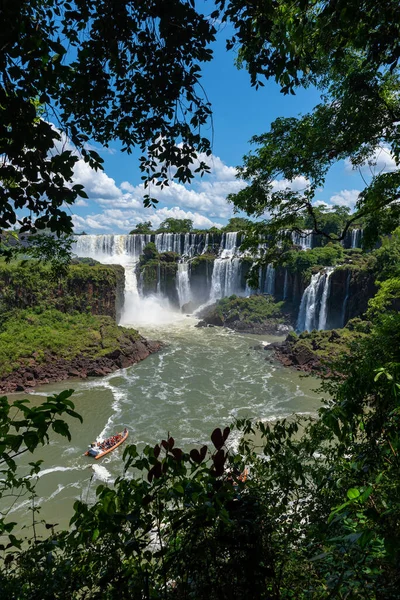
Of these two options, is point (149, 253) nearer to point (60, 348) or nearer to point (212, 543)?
point (60, 348)

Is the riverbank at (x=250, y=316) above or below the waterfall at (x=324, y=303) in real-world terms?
below

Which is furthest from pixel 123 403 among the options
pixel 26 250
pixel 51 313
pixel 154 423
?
pixel 26 250

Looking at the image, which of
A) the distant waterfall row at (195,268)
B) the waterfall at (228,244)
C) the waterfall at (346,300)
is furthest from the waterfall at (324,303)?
the waterfall at (228,244)

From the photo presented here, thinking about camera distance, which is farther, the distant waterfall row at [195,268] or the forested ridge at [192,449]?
the distant waterfall row at [195,268]

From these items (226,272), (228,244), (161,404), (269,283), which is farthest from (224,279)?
(161,404)

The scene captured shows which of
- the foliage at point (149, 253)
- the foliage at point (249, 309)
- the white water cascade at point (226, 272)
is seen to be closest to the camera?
the foliage at point (249, 309)

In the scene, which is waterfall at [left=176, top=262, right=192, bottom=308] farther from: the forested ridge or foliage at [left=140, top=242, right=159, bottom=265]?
the forested ridge

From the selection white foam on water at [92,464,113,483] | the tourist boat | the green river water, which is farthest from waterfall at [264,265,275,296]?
white foam on water at [92,464,113,483]

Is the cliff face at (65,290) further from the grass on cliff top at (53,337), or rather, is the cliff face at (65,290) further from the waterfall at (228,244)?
the waterfall at (228,244)
